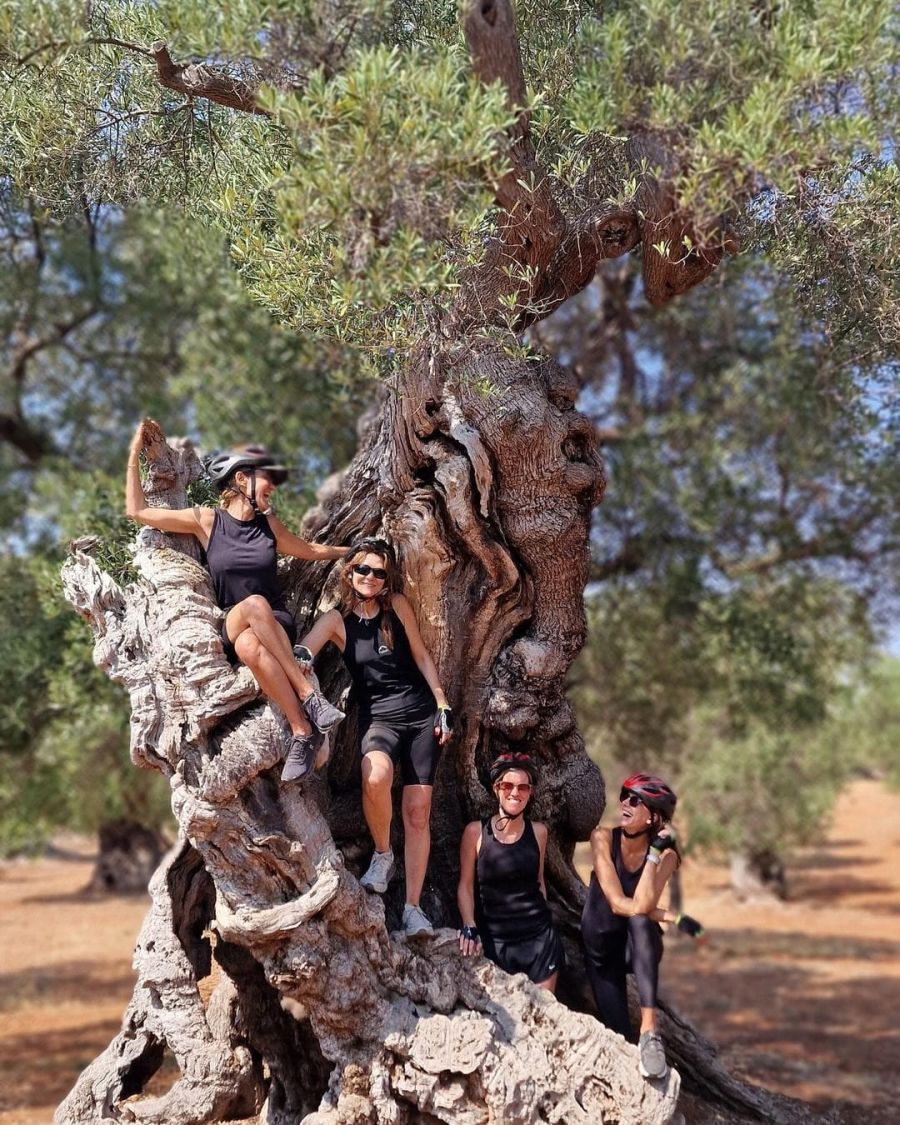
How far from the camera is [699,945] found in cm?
2027

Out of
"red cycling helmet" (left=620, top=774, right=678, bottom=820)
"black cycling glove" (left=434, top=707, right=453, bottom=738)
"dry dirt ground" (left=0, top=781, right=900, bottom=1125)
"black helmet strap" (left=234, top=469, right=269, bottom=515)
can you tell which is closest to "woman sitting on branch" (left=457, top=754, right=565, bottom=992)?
"black cycling glove" (left=434, top=707, right=453, bottom=738)

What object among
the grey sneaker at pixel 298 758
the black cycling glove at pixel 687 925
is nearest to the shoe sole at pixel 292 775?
the grey sneaker at pixel 298 758

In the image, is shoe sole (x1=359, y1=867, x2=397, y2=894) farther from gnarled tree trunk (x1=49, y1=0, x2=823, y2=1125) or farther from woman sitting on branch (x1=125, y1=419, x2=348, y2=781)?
woman sitting on branch (x1=125, y1=419, x2=348, y2=781)

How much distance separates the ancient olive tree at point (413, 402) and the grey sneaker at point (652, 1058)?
0.29ft

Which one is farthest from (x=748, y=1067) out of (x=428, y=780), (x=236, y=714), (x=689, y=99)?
(x=689, y=99)

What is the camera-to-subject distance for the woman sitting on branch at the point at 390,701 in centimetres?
624

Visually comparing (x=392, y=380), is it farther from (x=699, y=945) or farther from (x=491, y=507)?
(x=699, y=945)

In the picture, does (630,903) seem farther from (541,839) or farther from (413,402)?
(413,402)

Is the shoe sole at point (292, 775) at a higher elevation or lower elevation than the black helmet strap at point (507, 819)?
higher

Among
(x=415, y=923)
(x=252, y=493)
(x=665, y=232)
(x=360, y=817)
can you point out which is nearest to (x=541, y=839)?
(x=415, y=923)

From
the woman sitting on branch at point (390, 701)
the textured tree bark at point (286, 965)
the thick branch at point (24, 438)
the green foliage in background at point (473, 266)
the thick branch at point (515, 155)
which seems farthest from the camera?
the thick branch at point (24, 438)

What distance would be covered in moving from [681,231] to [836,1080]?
8126 millimetres

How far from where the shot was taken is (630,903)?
6109mm

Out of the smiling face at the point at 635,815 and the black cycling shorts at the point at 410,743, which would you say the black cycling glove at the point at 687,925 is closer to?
the smiling face at the point at 635,815
